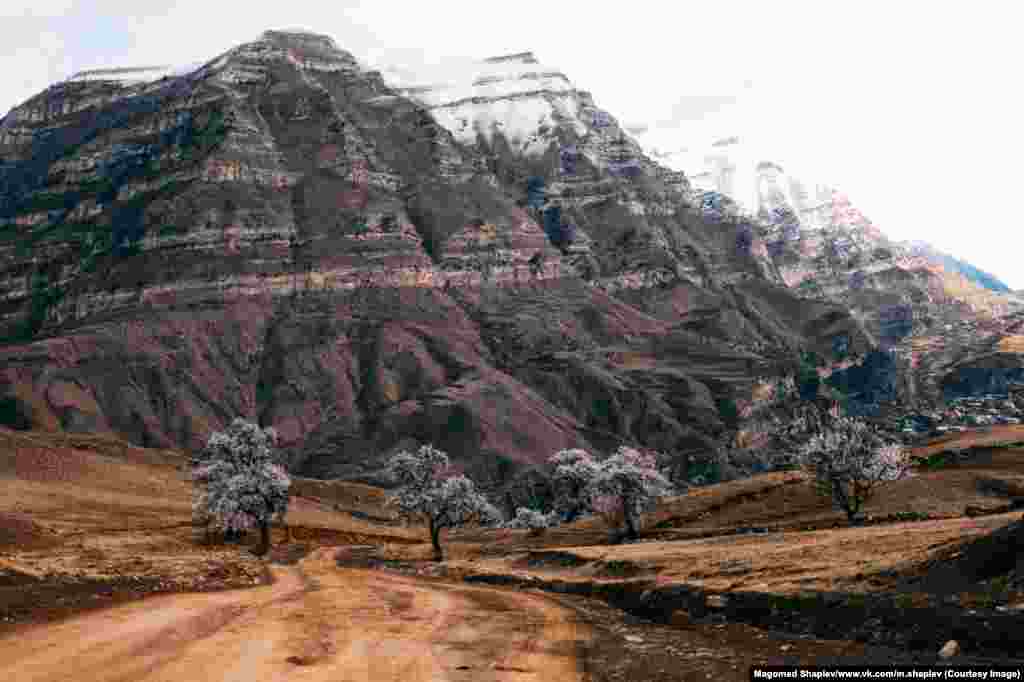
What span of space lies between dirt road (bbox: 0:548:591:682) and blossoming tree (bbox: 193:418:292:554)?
60.1 metres

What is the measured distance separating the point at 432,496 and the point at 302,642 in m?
70.1

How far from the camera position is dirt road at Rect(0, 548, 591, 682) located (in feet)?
79.7

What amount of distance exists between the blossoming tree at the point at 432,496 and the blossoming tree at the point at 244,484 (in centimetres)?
1318

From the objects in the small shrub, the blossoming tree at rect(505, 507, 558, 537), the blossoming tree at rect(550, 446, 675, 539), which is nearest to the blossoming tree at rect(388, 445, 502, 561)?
the blossoming tree at rect(550, 446, 675, 539)

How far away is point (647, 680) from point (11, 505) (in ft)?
408

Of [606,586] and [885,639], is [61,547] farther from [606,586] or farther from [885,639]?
[885,639]

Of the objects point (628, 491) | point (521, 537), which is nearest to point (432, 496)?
point (628, 491)

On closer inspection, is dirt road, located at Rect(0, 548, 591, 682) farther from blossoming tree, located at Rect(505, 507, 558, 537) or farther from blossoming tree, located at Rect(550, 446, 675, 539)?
blossoming tree, located at Rect(505, 507, 558, 537)

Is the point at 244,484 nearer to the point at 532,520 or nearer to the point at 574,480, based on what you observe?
the point at 574,480

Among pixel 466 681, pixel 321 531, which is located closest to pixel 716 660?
pixel 466 681

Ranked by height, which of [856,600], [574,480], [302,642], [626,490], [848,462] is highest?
[856,600]

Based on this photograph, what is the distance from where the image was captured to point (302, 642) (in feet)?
96.4

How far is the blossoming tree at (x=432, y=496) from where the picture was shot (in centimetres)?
9912

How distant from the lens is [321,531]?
13738 centimetres
